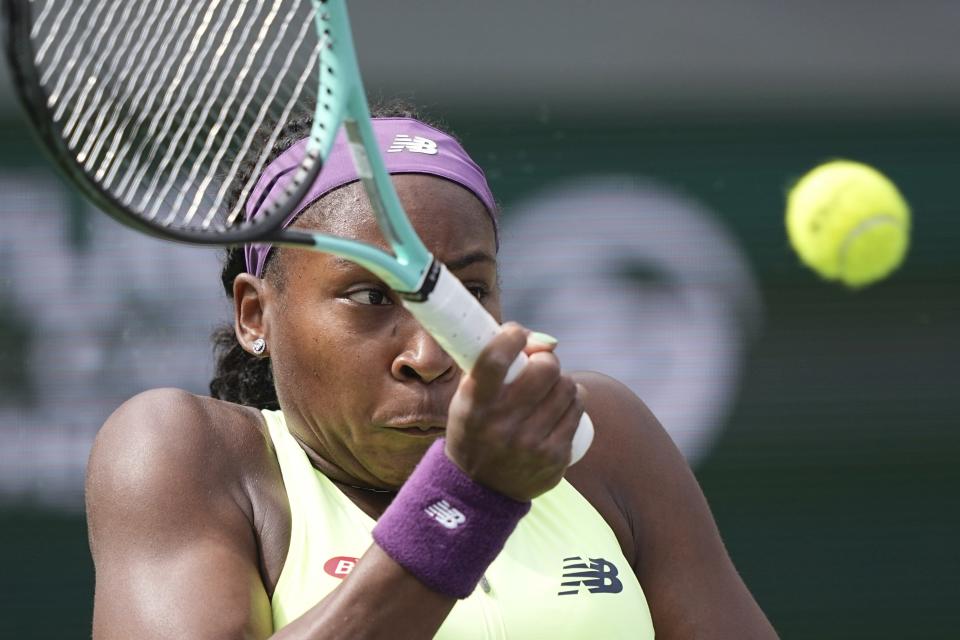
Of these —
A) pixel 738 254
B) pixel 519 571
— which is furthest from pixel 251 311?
pixel 738 254

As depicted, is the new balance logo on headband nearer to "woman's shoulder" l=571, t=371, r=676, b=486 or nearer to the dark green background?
"woman's shoulder" l=571, t=371, r=676, b=486

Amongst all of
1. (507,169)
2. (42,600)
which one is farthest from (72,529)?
(507,169)

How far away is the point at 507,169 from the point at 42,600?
68.8 inches

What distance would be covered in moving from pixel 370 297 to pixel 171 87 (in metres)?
0.37

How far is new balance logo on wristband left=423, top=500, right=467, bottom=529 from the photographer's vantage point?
1488 mm

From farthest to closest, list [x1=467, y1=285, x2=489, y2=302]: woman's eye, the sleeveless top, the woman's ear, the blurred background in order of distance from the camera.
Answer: the blurred background < the woman's ear < [x1=467, y1=285, x2=489, y2=302]: woman's eye < the sleeveless top

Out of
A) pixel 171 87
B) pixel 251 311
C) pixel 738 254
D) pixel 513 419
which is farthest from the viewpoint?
pixel 738 254

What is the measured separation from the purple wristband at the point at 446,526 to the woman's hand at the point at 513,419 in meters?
0.02

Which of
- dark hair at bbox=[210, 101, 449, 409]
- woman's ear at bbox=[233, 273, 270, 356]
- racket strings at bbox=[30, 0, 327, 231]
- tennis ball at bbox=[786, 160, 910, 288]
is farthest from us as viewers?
tennis ball at bbox=[786, 160, 910, 288]

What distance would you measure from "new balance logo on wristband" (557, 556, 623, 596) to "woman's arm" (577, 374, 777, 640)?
5.6 inches

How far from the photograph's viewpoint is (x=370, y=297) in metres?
1.82

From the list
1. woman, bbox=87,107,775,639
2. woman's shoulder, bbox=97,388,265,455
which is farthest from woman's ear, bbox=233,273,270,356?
woman's shoulder, bbox=97,388,265,455

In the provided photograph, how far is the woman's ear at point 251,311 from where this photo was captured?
2.00m

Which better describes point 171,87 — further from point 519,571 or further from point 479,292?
point 519,571
